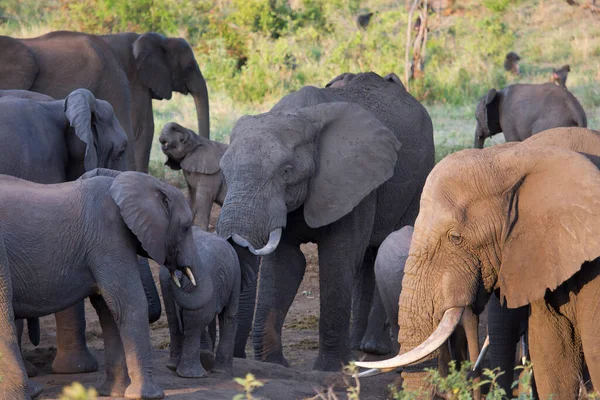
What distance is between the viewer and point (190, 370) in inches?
237

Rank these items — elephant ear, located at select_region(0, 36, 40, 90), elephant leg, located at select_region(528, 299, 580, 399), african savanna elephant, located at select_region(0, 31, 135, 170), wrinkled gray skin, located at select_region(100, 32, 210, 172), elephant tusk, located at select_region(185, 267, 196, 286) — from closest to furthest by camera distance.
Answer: elephant leg, located at select_region(528, 299, 580, 399)
elephant tusk, located at select_region(185, 267, 196, 286)
elephant ear, located at select_region(0, 36, 40, 90)
african savanna elephant, located at select_region(0, 31, 135, 170)
wrinkled gray skin, located at select_region(100, 32, 210, 172)

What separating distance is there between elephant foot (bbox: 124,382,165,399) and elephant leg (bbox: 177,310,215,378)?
637mm

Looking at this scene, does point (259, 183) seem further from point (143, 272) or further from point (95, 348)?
point (95, 348)

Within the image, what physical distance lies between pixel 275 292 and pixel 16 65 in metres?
3.85

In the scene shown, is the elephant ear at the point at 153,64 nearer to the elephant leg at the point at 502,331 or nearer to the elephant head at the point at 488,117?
the elephant head at the point at 488,117

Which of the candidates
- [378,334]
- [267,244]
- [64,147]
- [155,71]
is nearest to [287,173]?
[267,244]

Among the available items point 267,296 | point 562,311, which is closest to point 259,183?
point 267,296

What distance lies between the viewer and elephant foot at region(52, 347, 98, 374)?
6023 mm

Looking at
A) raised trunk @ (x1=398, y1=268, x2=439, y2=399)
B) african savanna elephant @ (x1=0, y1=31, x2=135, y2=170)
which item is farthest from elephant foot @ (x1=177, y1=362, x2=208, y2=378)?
african savanna elephant @ (x1=0, y1=31, x2=135, y2=170)

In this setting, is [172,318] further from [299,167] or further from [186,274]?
[299,167]

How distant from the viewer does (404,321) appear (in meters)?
5.03

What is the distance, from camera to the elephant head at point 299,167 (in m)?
6.57

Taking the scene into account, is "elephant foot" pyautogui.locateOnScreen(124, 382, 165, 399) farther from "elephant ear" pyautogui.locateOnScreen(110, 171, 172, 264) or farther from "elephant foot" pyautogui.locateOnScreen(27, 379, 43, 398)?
"elephant ear" pyautogui.locateOnScreen(110, 171, 172, 264)

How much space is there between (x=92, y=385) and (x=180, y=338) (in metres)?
0.63
